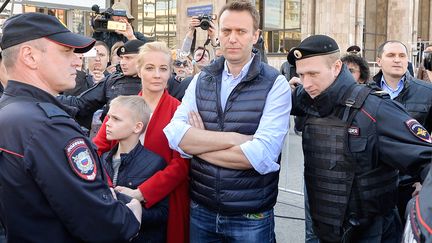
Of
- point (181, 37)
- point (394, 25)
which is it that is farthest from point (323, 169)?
point (394, 25)

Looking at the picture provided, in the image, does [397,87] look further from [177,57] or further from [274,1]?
[274,1]

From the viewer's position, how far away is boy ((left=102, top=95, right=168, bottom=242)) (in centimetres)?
300

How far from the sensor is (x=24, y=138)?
1.83 m

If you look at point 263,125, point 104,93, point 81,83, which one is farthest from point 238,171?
point 81,83

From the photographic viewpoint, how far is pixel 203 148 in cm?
276

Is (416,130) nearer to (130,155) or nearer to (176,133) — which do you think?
(176,133)

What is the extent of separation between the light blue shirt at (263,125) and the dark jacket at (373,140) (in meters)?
0.22

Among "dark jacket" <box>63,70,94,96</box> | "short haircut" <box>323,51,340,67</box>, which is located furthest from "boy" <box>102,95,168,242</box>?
"dark jacket" <box>63,70,94,96</box>

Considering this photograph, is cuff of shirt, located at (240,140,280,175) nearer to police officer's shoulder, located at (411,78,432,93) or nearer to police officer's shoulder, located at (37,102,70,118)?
police officer's shoulder, located at (37,102,70,118)

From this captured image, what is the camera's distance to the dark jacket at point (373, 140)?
2.51 metres

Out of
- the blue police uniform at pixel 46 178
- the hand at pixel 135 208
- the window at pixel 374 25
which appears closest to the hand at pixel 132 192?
the hand at pixel 135 208

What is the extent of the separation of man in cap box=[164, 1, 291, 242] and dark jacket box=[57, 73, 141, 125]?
111 centimetres

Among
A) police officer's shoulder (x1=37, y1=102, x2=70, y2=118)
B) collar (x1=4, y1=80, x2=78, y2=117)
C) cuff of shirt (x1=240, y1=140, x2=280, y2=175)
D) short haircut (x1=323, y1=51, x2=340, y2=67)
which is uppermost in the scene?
short haircut (x1=323, y1=51, x2=340, y2=67)

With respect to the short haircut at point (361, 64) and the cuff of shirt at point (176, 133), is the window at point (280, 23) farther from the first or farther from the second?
the cuff of shirt at point (176, 133)
